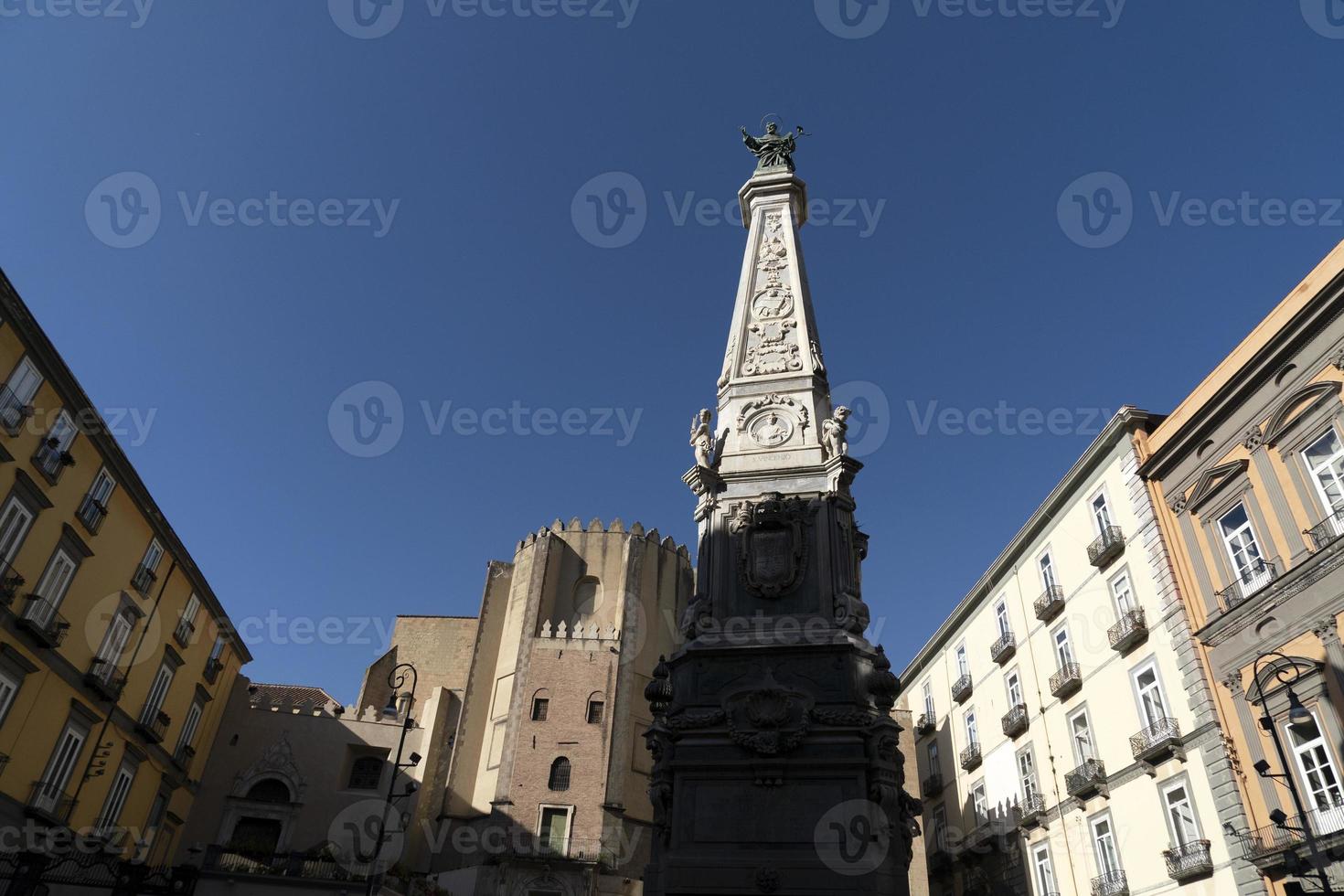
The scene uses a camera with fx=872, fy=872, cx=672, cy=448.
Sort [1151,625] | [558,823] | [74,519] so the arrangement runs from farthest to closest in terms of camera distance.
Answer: [558,823]
[74,519]
[1151,625]

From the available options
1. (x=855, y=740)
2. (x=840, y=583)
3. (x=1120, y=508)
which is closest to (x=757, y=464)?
(x=840, y=583)

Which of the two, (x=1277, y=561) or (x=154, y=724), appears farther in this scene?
(x=154, y=724)

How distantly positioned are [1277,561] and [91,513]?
2849 centimetres

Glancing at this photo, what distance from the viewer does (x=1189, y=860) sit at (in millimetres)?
17031

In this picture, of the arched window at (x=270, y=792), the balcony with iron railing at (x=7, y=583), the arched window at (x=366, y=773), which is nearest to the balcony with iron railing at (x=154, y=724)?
the arched window at (x=270, y=792)

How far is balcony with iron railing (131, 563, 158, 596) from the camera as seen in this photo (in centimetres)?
2669

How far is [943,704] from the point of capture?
105 ft

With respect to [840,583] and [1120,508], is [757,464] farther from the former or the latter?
[1120,508]

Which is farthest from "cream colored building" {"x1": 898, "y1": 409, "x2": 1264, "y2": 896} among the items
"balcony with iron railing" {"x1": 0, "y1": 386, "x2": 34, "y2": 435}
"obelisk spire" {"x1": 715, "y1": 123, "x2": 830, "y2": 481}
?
"balcony with iron railing" {"x1": 0, "y1": 386, "x2": 34, "y2": 435}

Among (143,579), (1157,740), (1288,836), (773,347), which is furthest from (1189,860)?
(143,579)

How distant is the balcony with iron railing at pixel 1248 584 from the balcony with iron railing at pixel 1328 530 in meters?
1.01

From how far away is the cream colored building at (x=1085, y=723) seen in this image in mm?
17938

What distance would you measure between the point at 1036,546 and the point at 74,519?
27.3 meters

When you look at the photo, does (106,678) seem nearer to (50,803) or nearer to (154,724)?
(50,803)
